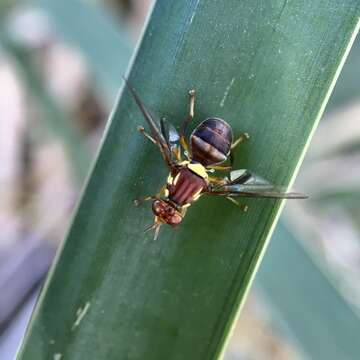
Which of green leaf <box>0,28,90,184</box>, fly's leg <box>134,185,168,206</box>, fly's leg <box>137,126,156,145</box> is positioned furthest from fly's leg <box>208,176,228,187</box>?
green leaf <box>0,28,90,184</box>

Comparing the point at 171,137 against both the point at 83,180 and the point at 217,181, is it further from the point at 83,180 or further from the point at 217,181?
the point at 83,180

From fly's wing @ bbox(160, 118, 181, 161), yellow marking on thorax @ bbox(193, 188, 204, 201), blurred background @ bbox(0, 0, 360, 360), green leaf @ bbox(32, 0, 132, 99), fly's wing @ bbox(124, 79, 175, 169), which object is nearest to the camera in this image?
fly's wing @ bbox(124, 79, 175, 169)

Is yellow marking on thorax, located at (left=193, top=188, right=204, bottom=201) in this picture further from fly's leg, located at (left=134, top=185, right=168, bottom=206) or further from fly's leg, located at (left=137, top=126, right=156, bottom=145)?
fly's leg, located at (left=137, top=126, right=156, bottom=145)

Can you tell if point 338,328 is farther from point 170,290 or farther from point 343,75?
point 343,75

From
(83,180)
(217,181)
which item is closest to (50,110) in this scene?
(83,180)

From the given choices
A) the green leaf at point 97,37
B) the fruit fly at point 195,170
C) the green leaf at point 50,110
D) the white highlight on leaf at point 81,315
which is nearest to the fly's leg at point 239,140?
the fruit fly at point 195,170

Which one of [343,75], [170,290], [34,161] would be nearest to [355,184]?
[343,75]

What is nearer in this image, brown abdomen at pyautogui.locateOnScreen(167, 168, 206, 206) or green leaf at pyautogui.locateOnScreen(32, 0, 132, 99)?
brown abdomen at pyautogui.locateOnScreen(167, 168, 206, 206)

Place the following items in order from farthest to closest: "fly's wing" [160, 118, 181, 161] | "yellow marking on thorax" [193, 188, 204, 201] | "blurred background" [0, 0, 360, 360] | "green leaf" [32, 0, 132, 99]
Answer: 1. "green leaf" [32, 0, 132, 99]
2. "blurred background" [0, 0, 360, 360]
3. "yellow marking on thorax" [193, 188, 204, 201]
4. "fly's wing" [160, 118, 181, 161]
